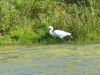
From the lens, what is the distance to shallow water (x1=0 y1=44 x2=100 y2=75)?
11.6 meters

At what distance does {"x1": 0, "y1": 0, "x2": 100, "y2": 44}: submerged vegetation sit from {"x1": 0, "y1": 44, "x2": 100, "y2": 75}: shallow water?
109 cm

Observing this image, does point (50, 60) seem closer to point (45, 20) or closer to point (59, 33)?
point (59, 33)

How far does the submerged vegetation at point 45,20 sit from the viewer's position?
16922 millimetres

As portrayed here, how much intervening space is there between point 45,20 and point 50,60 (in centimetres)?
Result: 538

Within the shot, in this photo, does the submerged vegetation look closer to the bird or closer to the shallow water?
the bird

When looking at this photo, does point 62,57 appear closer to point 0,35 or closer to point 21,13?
point 0,35

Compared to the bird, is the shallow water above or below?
below

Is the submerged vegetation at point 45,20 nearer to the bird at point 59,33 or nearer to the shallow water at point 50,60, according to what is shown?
the bird at point 59,33

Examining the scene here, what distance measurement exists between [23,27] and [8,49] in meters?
2.75

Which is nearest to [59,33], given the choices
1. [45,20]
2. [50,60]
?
[45,20]

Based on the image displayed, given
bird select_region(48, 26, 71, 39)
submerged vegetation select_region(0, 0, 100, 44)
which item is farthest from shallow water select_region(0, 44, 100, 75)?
submerged vegetation select_region(0, 0, 100, 44)

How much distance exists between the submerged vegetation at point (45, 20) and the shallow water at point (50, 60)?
1090 millimetres

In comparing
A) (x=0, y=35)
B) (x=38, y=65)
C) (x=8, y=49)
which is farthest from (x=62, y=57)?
(x=0, y=35)

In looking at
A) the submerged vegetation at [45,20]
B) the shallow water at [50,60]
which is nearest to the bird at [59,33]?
the submerged vegetation at [45,20]
